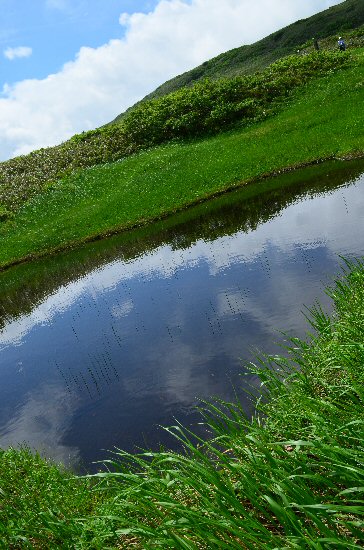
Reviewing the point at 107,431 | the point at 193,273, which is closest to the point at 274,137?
the point at 193,273

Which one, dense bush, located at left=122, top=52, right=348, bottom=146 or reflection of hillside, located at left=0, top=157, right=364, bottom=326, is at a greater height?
dense bush, located at left=122, top=52, right=348, bottom=146

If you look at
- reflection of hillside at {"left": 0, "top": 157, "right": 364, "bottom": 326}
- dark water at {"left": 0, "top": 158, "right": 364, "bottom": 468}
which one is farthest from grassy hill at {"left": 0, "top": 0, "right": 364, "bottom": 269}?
dark water at {"left": 0, "top": 158, "right": 364, "bottom": 468}

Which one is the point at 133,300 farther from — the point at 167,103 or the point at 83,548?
the point at 167,103

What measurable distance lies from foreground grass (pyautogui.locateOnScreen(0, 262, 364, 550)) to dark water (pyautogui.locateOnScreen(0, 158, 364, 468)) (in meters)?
2.55

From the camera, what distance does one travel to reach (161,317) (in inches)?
629

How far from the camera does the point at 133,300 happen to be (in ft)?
61.3

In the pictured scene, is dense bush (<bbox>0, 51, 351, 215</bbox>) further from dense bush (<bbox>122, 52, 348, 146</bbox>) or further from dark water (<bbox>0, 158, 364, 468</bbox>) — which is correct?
dark water (<bbox>0, 158, 364, 468</bbox>)

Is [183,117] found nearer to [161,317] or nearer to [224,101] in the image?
[224,101]

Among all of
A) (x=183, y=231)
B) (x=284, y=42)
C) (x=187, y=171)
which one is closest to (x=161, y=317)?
(x=183, y=231)

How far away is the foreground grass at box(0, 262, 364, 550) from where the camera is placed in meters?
3.64

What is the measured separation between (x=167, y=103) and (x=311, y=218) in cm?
3753

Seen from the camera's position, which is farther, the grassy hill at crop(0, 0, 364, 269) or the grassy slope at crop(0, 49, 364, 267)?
the grassy hill at crop(0, 0, 364, 269)

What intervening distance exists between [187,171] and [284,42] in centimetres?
7841

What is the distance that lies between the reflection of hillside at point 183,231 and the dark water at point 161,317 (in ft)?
0.53
